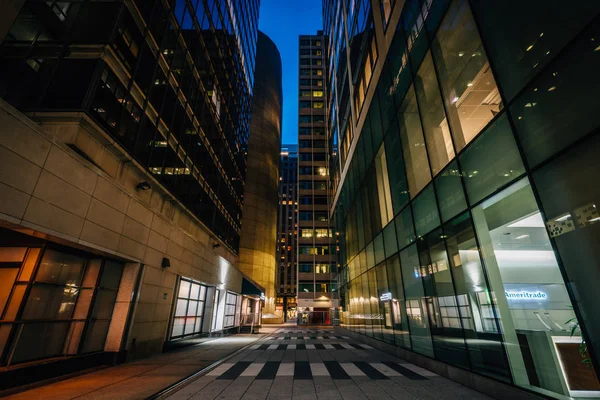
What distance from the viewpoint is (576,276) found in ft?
16.3

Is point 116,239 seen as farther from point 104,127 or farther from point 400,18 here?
point 400,18

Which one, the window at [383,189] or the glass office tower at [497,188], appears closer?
the glass office tower at [497,188]

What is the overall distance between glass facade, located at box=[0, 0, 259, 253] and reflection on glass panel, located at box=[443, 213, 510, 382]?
1428 cm

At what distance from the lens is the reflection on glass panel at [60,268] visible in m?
7.93

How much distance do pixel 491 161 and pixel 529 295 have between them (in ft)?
12.1

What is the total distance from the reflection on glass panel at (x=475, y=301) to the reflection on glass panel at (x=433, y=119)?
8.28 feet

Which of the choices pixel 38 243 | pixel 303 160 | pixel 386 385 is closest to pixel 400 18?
pixel 386 385

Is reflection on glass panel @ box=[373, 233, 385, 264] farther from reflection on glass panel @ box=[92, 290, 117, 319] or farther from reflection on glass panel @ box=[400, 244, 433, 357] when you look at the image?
reflection on glass panel @ box=[92, 290, 117, 319]

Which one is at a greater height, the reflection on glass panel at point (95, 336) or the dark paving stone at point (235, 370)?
the reflection on glass panel at point (95, 336)

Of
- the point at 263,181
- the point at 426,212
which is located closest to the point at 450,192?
the point at 426,212

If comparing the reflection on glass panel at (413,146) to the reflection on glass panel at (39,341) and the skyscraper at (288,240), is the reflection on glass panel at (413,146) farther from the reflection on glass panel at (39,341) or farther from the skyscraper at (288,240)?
the skyscraper at (288,240)

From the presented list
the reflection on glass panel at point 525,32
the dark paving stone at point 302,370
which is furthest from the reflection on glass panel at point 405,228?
the dark paving stone at point 302,370

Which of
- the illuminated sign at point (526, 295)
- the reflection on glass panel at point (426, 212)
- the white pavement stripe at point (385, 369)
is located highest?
the reflection on glass panel at point (426, 212)

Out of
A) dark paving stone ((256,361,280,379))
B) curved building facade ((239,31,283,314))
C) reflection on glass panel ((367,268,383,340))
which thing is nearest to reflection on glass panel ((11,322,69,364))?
dark paving stone ((256,361,280,379))
